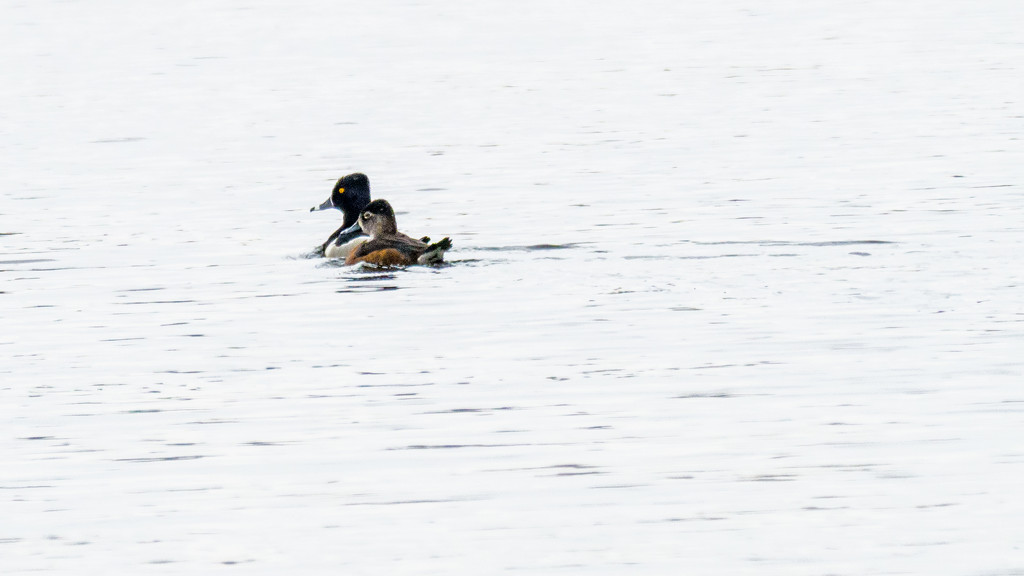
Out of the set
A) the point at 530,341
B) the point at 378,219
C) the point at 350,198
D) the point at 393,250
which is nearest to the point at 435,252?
the point at 393,250

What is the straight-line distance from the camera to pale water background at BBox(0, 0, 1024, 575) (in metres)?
8.23

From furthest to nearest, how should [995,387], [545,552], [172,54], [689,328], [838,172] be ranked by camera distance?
1. [172,54]
2. [838,172]
3. [689,328]
4. [995,387]
5. [545,552]

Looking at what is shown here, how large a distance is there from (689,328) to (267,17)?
41.7 metres

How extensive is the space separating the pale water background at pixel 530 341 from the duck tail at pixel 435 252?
29 cm

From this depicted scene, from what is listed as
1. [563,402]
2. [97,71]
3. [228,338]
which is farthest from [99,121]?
[563,402]

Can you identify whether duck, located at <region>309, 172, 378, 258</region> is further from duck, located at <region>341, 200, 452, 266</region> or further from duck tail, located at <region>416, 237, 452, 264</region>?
duck tail, located at <region>416, 237, 452, 264</region>

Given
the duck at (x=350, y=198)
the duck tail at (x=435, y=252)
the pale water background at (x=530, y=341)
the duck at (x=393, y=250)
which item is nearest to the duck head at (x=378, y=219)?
the duck at (x=393, y=250)

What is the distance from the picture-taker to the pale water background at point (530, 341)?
324 inches

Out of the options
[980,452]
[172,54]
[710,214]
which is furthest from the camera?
[172,54]

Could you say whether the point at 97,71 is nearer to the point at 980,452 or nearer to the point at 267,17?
the point at 267,17

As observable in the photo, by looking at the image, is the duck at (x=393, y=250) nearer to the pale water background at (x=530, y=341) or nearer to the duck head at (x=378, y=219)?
the duck head at (x=378, y=219)

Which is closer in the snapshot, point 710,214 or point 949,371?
point 949,371

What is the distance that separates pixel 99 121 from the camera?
30203 mm

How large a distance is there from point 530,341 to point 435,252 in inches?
142
